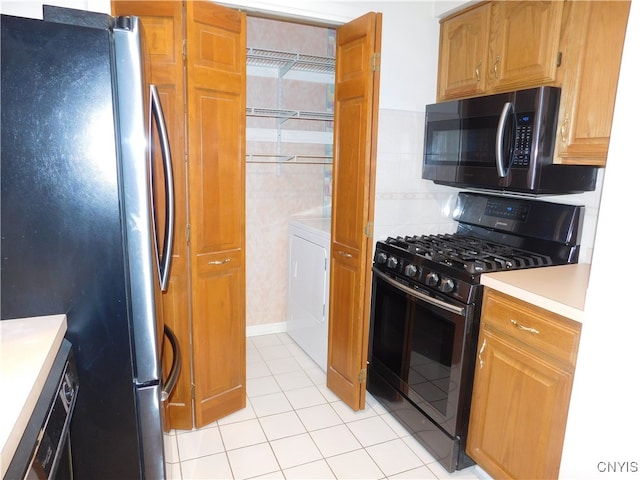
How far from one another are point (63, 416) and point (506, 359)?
1.51 meters

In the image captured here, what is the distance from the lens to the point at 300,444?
6.81ft

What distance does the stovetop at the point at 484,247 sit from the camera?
183cm

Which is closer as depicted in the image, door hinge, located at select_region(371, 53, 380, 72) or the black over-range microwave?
the black over-range microwave

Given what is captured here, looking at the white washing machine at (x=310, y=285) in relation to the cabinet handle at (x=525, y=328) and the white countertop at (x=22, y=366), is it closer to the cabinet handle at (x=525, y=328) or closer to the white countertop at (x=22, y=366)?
the cabinet handle at (x=525, y=328)

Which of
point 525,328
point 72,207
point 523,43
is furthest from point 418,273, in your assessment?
point 72,207

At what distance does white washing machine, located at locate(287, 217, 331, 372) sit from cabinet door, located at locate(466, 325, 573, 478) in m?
1.15

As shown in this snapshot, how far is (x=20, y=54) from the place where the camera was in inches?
37.1

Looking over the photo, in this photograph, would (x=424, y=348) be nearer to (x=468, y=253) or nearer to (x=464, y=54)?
(x=468, y=253)

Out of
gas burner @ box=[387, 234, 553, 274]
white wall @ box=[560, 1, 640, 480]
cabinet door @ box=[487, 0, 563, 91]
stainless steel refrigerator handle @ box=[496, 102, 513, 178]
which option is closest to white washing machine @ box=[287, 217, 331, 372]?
gas burner @ box=[387, 234, 553, 274]

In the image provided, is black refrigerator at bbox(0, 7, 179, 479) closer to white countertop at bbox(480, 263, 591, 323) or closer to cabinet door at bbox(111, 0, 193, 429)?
cabinet door at bbox(111, 0, 193, 429)

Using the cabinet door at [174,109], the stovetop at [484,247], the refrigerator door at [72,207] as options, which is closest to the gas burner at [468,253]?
the stovetop at [484,247]

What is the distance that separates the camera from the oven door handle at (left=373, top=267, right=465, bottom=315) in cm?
180

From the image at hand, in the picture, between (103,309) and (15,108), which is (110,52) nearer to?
(15,108)

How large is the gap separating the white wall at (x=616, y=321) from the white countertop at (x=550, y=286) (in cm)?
31
